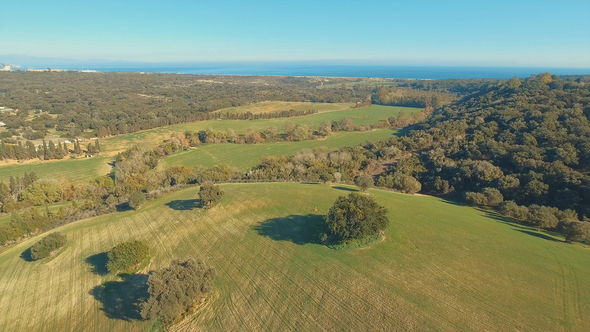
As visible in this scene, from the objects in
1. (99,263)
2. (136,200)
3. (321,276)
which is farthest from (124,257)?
(321,276)

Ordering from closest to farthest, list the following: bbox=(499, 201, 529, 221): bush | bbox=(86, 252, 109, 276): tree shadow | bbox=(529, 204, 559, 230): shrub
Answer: bbox=(86, 252, 109, 276): tree shadow → bbox=(529, 204, 559, 230): shrub → bbox=(499, 201, 529, 221): bush

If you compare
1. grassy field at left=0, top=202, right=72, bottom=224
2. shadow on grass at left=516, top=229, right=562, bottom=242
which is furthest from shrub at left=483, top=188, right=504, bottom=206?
grassy field at left=0, top=202, right=72, bottom=224

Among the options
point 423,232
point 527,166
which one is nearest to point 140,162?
point 423,232

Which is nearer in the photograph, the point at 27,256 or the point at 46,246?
the point at 46,246

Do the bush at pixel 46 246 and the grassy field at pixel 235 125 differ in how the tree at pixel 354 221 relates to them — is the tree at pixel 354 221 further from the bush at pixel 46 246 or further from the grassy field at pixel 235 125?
the grassy field at pixel 235 125

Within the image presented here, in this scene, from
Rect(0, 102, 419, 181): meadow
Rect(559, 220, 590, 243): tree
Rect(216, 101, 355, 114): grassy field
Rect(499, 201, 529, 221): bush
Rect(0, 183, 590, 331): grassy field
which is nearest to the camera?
Rect(0, 183, 590, 331): grassy field

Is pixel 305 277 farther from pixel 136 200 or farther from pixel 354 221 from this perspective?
pixel 136 200

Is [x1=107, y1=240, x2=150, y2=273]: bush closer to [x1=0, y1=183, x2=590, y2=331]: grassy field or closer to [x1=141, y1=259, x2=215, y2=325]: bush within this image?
[x1=0, y1=183, x2=590, y2=331]: grassy field
